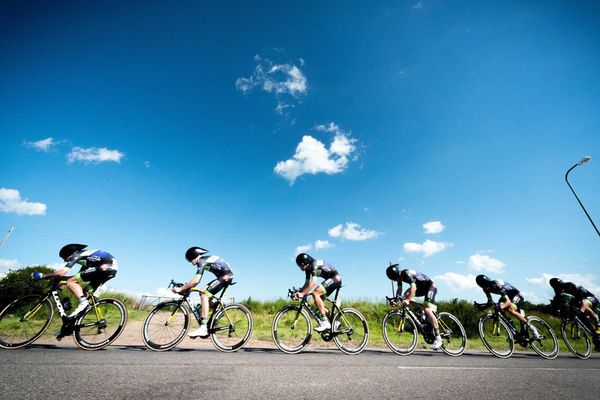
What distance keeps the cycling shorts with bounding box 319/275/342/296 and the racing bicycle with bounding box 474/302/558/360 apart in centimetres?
427

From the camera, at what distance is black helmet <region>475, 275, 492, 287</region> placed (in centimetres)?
845

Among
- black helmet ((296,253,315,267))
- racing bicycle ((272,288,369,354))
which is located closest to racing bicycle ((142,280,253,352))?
racing bicycle ((272,288,369,354))

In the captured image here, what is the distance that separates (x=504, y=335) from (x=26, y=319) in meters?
11.4

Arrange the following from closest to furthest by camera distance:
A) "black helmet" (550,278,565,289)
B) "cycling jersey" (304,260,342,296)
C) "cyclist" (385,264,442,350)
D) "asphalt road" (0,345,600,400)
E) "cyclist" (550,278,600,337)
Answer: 1. "asphalt road" (0,345,600,400)
2. "cycling jersey" (304,260,342,296)
3. "cyclist" (385,264,442,350)
4. "cyclist" (550,278,600,337)
5. "black helmet" (550,278,565,289)

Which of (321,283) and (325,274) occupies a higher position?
(325,274)

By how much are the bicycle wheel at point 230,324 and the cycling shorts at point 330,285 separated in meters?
1.90

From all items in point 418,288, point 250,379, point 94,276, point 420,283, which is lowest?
point 250,379

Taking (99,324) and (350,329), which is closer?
(99,324)

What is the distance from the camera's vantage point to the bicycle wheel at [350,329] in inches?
257

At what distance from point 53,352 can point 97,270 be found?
5.03 ft

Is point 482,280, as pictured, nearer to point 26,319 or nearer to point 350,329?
point 350,329

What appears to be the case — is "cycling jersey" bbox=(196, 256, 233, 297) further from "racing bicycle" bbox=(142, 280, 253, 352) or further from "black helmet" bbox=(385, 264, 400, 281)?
"black helmet" bbox=(385, 264, 400, 281)

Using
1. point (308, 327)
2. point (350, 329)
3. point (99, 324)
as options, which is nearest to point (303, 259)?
point (308, 327)

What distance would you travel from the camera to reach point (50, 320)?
5027mm
